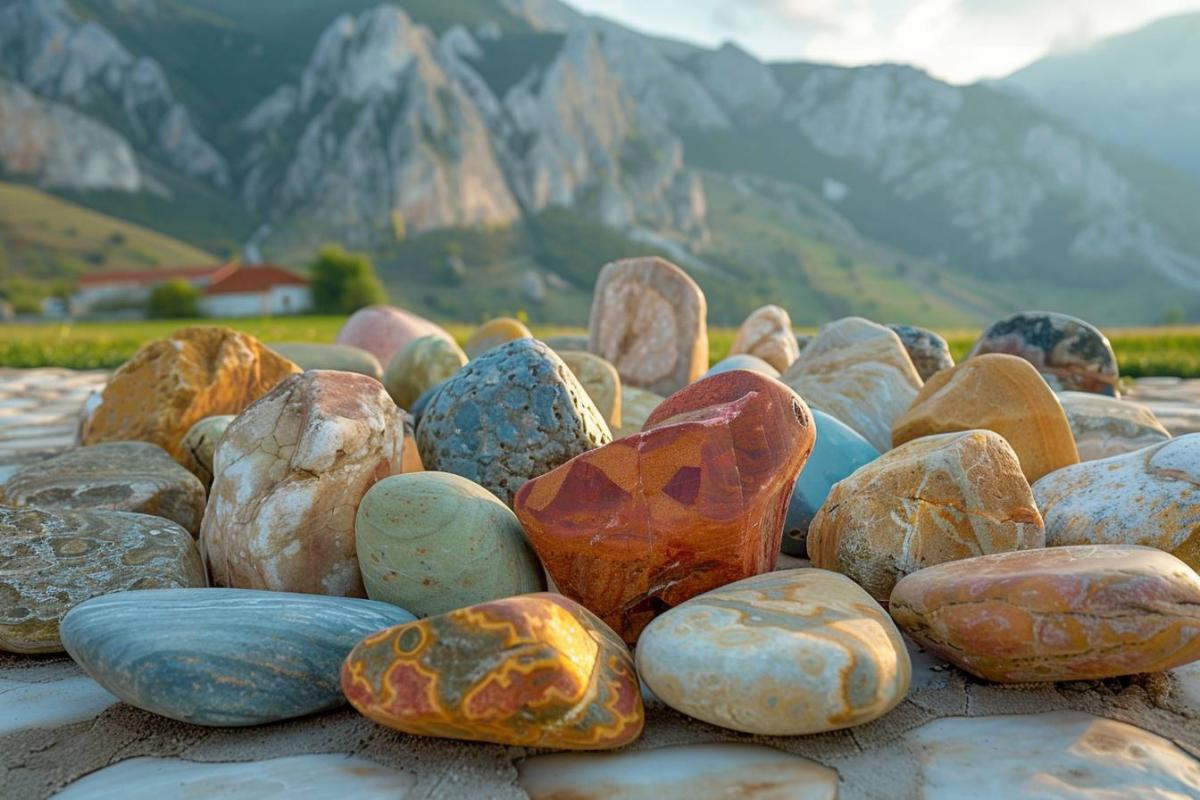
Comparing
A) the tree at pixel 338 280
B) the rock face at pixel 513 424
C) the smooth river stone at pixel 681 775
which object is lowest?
the tree at pixel 338 280

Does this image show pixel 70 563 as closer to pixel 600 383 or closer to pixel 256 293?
pixel 600 383

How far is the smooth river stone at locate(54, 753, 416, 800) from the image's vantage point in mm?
1699

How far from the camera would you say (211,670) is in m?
1.96

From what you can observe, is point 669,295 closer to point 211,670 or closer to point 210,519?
point 210,519

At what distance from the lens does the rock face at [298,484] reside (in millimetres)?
2623

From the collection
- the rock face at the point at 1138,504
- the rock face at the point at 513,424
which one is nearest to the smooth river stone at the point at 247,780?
the rock face at the point at 513,424

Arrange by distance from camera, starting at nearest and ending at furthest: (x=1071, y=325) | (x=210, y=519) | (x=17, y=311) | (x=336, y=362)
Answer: (x=210, y=519), (x=1071, y=325), (x=336, y=362), (x=17, y=311)

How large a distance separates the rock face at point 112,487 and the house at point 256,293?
54.0 m

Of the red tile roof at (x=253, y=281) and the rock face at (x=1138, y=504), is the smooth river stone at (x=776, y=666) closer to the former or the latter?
the rock face at (x=1138, y=504)

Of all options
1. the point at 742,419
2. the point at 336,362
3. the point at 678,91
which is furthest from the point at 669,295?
the point at 678,91

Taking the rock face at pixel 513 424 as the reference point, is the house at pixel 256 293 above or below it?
below

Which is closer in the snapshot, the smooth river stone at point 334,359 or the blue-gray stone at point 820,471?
the blue-gray stone at point 820,471

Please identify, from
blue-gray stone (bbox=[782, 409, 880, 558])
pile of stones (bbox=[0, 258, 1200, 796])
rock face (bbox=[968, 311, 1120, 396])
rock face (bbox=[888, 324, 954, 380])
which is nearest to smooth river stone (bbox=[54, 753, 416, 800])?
pile of stones (bbox=[0, 258, 1200, 796])

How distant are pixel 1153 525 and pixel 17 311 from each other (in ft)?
215
